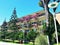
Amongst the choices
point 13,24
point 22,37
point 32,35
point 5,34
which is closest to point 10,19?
point 13,24

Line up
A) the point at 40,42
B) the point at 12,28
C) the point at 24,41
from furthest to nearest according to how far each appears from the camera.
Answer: the point at 12,28
the point at 24,41
the point at 40,42

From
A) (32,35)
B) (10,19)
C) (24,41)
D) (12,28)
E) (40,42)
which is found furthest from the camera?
(10,19)

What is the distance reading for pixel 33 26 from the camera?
1683 inches

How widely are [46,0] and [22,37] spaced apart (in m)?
14.7

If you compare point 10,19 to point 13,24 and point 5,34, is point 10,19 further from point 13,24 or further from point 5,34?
point 5,34

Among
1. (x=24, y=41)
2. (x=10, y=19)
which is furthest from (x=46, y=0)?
(x=10, y=19)

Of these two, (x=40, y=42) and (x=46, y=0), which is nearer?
(x=40, y=42)

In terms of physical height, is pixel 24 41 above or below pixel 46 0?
below

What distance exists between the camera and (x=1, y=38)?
1710 inches

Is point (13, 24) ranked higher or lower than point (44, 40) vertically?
higher

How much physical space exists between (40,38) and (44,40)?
45 centimetres

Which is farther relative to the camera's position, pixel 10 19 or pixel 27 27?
pixel 10 19

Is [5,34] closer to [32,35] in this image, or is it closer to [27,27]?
[27,27]

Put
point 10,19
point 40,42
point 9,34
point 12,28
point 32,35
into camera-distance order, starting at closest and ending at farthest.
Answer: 1. point 40,42
2. point 32,35
3. point 9,34
4. point 12,28
5. point 10,19
